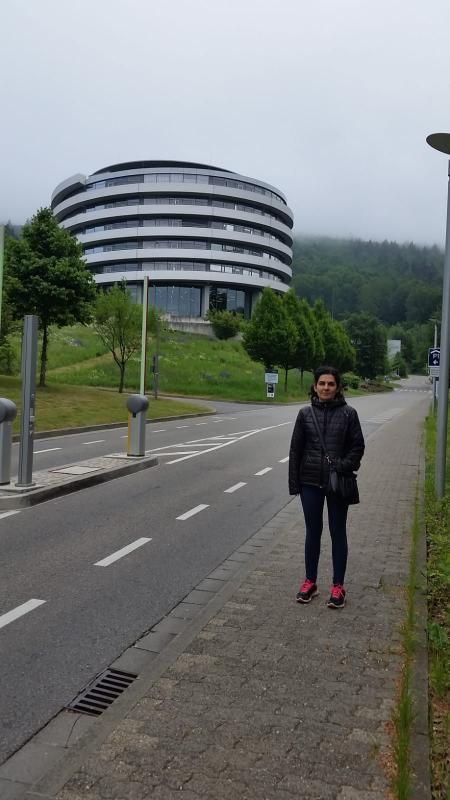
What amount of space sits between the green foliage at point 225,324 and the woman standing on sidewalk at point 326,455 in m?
68.0

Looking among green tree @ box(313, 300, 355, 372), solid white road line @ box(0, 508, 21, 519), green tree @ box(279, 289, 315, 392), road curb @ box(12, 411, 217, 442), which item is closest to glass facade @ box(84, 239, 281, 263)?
green tree @ box(313, 300, 355, 372)

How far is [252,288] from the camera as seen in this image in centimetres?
8562

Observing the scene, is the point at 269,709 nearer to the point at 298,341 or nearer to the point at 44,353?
the point at 44,353

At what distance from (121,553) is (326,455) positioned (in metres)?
2.63

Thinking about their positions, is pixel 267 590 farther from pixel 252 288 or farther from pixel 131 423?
pixel 252 288

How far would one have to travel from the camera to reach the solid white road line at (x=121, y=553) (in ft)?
20.2

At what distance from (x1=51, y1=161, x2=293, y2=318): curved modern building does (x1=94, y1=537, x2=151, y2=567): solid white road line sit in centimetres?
7407

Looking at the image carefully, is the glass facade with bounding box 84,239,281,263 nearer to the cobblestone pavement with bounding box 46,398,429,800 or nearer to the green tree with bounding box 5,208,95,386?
the green tree with bounding box 5,208,95,386

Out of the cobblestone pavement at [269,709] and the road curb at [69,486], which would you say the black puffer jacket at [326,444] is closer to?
the cobblestone pavement at [269,709]

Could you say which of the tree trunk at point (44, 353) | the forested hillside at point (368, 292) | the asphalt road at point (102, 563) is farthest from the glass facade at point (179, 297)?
the forested hillside at point (368, 292)

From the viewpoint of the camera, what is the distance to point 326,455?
4.91m

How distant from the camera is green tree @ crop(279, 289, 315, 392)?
5052 cm

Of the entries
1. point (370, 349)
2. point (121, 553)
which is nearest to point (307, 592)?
point (121, 553)

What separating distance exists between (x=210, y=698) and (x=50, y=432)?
16345mm
